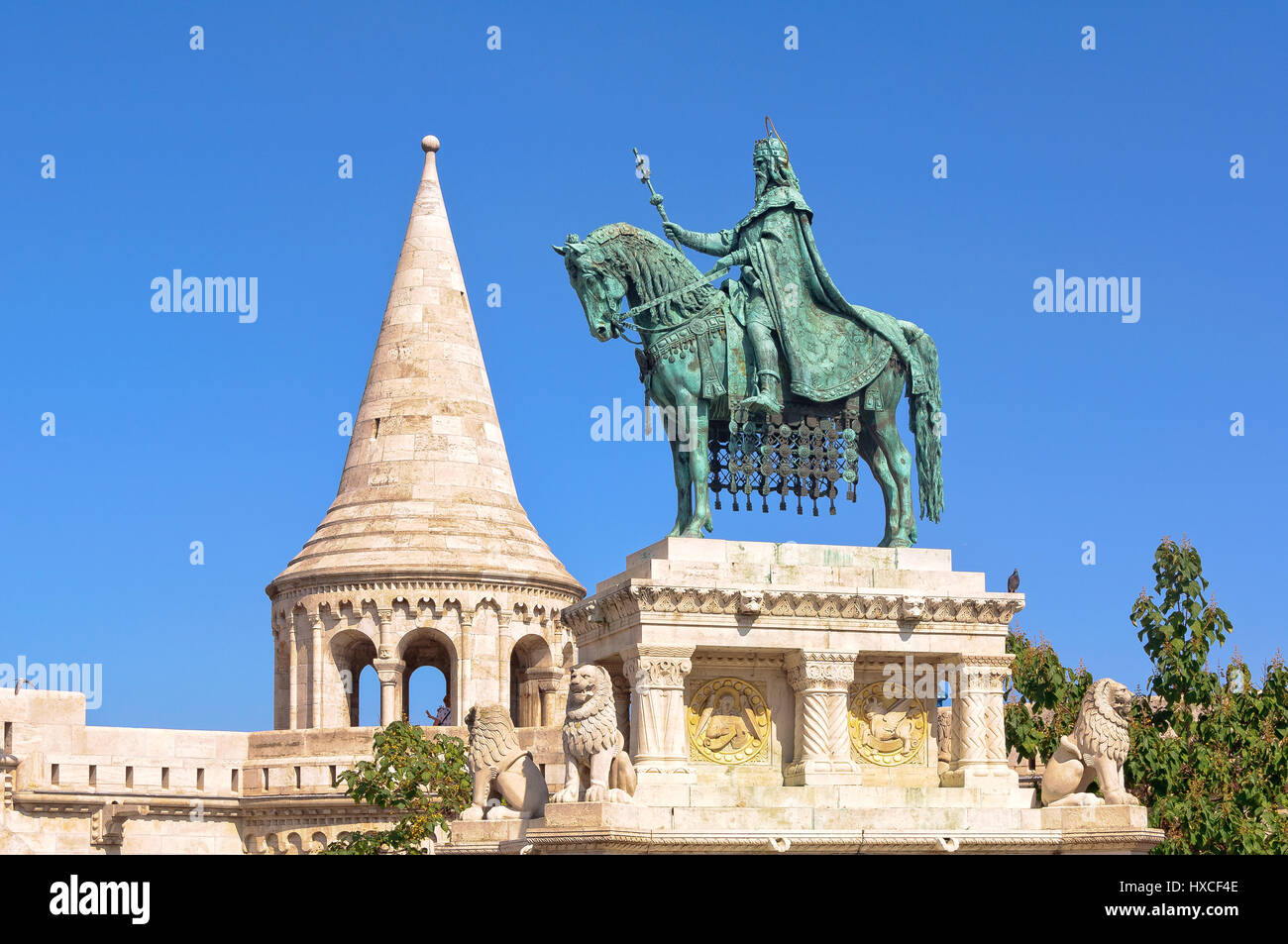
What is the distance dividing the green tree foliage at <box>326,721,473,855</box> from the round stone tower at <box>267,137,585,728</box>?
11.3m

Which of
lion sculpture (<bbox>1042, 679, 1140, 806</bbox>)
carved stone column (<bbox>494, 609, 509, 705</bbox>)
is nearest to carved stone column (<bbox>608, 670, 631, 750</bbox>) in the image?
lion sculpture (<bbox>1042, 679, 1140, 806</bbox>)

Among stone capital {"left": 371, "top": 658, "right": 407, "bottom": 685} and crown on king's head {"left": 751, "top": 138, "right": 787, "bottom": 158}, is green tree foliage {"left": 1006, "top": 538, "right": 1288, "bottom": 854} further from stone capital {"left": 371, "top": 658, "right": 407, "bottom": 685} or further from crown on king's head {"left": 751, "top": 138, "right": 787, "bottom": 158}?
stone capital {"left": 371, "top": 658, "right": 407, "bottom": 685}

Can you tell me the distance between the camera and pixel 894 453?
88.7ft

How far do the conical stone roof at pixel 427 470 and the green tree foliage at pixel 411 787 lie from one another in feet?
42.7

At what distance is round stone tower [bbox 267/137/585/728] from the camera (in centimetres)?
5306

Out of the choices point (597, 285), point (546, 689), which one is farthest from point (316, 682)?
point (597, 285)

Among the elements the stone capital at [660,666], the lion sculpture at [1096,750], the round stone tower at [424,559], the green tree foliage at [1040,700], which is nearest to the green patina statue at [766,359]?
the stone capital at [660,666]

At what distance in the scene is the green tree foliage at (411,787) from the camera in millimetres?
37656

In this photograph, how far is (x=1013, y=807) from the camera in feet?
83.7

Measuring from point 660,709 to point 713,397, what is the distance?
397 centimetres
